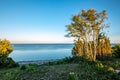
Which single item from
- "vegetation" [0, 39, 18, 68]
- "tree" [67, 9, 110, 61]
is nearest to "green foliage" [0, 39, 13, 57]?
"vegetation" [0, 39, 18, 68]

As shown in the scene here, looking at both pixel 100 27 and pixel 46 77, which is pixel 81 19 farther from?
pixel 46 77

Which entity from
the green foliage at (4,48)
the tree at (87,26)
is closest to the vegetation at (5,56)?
the green foliage at (4,48)

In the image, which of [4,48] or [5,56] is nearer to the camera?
[5,56]

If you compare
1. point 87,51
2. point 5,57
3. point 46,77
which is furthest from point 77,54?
point 46,77

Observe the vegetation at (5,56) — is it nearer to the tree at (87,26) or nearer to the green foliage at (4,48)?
the green foliage at (4,48)

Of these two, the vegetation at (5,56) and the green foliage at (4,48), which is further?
the green foliage at (4,48)

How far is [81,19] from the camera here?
17.1 m

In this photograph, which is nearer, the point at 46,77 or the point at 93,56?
the point at 46,77

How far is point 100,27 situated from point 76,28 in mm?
2546

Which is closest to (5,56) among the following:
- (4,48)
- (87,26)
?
(4,48)

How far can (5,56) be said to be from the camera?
66.7 feet

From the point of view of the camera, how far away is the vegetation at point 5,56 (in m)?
19.5

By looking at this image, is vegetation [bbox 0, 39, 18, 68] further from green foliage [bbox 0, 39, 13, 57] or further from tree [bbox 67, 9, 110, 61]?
tree [bbox 67, 9, 110, 61]

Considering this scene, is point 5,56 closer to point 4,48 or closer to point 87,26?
point 4,48
